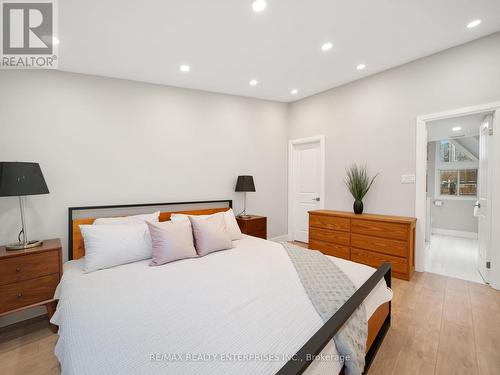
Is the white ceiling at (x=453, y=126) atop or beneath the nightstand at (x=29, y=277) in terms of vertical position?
atop

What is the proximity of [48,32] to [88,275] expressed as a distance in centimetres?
217

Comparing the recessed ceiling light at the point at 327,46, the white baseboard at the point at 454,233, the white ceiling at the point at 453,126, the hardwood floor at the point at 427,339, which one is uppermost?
the recessed ceiling light at the point at 327,46

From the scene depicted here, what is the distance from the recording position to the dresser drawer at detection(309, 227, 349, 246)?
3.46 m

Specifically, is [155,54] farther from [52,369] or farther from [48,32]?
[52,369]

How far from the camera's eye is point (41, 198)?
101 inches

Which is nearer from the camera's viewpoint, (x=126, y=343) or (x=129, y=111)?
(x=126, y=343)

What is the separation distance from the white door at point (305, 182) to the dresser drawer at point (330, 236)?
0.58m

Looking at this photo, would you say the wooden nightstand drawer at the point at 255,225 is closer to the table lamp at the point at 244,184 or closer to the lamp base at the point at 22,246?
the table lamp at the point at 244,184

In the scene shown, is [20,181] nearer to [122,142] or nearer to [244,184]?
[122,142]

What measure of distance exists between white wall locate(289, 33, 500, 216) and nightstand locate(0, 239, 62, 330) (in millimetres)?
3730

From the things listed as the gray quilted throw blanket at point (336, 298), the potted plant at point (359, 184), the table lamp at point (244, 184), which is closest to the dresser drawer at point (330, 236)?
the potted plant at point (359, 184)

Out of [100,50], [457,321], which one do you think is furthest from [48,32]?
[457,321]

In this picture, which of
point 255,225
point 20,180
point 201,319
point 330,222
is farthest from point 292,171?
point 20,180

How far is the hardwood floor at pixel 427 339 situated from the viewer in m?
1.64
